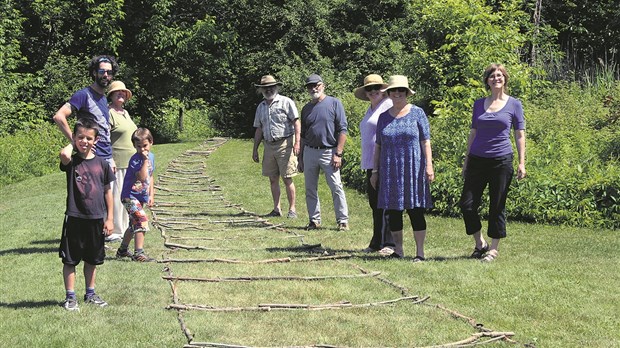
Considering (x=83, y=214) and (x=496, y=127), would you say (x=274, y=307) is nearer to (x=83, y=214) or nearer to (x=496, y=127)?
(x=83, y=214)

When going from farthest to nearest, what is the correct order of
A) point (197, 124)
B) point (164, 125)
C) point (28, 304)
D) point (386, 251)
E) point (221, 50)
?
point (197, 124) → point (164, 125) → point (221, 50) → point (386, 251) → point (28, 304)

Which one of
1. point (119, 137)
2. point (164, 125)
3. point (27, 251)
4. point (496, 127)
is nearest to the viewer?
point (496, 127)

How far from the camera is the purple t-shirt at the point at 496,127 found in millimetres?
6863

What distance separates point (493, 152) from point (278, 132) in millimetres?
3702

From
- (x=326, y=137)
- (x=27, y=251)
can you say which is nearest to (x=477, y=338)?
(x=326, y=137)

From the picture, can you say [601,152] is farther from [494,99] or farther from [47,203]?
[47,203]

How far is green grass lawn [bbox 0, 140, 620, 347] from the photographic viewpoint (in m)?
4.79

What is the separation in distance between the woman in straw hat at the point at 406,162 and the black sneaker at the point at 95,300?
9.27ft

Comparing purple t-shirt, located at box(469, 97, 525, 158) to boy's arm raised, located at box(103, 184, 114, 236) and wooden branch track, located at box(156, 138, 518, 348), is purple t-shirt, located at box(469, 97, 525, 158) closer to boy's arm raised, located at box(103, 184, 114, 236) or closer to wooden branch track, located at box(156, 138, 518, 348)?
wooden branch track, located at box(156, 138, 518, 348)

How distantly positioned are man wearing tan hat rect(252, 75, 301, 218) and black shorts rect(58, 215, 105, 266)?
4.46 metres

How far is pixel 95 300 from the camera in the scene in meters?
5.49

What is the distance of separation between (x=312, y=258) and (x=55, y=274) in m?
2.38

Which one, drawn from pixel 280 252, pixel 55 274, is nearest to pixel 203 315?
pixel 55 274

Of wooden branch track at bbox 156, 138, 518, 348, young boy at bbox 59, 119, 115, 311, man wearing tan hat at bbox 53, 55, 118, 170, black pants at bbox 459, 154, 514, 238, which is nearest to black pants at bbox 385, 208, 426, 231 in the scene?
black pants at bbox 459, 154, 514, 238
